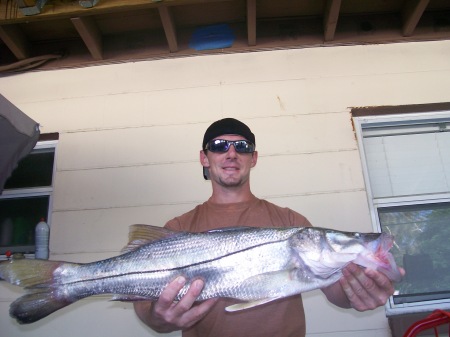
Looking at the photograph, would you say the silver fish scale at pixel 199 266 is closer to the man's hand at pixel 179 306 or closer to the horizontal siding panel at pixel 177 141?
the man's hand at pixel 179 306

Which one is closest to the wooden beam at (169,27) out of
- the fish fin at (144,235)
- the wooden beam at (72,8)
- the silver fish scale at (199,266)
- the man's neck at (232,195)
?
the wooden beam at (72,8)

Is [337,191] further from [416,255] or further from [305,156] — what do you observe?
[416,255]

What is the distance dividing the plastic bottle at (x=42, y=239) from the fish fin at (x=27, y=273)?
1628 millimetres

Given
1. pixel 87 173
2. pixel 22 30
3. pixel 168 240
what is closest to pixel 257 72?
pixel 87 173

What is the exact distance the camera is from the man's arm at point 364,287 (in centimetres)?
187

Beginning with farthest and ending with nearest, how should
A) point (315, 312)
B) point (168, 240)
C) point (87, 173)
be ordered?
point (87, 173), point (315, 312), point (168, 240)

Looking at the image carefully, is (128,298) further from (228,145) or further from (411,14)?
(411,14)

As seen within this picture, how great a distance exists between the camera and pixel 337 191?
3502 mm

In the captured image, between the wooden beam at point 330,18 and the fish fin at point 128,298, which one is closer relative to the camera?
the fish fin at point 128,298

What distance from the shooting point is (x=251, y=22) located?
3.73 meters

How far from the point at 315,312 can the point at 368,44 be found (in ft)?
10.1

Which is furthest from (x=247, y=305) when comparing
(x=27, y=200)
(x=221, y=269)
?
(x=27, y=200)

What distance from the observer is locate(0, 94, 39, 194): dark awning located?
2691mm

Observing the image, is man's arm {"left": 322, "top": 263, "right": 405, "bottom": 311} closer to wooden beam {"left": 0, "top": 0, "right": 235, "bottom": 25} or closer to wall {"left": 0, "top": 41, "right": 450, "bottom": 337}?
wall {"left": 0, "top": 41, "right": 450, "bottom": 337}
